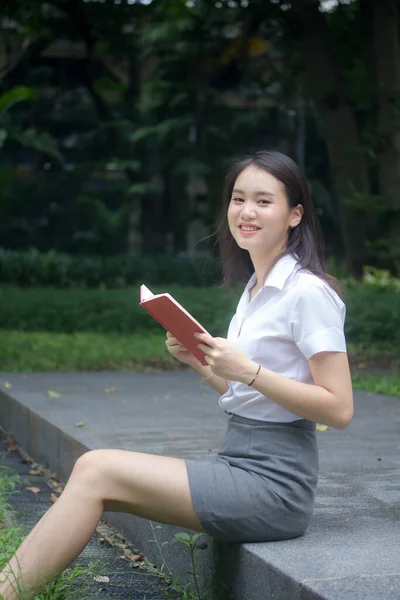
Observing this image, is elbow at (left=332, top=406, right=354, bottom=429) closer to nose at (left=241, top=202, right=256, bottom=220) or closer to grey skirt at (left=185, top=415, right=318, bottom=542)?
grey skirt at (left=185, top=415, right=318, bottom=542)

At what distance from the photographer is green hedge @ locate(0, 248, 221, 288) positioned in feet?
88.3

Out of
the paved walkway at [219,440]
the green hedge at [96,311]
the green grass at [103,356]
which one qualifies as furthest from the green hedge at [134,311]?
the paved walkway at [219,440]

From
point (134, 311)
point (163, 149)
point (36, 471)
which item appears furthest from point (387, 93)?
point (163, 149)

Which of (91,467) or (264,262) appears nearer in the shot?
(91,467)

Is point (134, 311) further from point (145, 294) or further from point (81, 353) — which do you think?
point (145, 294)

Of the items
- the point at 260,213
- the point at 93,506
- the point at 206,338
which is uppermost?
the point at 260,213

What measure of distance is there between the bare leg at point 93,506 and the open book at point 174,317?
1.24 feet

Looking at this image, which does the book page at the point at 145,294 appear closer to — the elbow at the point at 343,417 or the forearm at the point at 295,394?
the forearm at the point at 295,394

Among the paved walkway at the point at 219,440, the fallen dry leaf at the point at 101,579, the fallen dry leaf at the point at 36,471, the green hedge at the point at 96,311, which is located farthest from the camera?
the green hedge at the point at 96,311

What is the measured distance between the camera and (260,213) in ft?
11.1

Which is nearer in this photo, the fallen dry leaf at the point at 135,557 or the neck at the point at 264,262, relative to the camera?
the neck at the point at 264,262

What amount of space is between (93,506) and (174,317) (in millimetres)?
616

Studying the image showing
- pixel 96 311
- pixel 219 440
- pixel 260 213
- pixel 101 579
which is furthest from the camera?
pixel 96 311

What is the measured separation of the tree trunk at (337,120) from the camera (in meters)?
16.0
